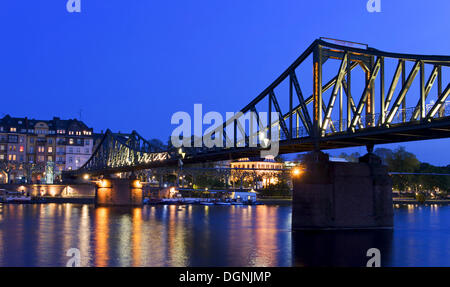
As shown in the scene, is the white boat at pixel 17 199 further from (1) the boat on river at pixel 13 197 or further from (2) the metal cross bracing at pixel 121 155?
(2) the metal cross bracing at pixel 121 155

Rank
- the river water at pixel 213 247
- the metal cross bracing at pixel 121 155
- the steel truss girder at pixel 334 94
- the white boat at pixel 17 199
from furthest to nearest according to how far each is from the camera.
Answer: the white boat at pixel 17 199 < the metal cross bracing at pixel 121 155 < the steel truss girder at pixel 334 94 < the river water at pixel 213 247

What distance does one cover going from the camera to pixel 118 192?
113 m

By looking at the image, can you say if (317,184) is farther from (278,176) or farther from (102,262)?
(278,176)

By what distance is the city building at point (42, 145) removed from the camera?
163625 millimetres

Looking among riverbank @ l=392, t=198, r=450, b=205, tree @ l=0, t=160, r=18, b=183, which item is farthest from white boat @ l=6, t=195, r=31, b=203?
riverbank @ l=392, t=198, r=450, b=205

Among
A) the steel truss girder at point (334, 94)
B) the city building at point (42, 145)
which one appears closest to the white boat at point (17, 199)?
the city building at point (42, 145)

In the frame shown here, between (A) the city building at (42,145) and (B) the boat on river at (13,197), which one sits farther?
(A) the city building at (42,145)

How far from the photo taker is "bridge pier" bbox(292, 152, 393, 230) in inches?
1858

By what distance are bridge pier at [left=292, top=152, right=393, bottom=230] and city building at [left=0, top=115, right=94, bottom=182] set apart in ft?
411

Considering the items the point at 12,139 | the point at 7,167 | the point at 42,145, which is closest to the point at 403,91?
the point at 7,167

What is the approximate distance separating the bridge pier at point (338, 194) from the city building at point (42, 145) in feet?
411

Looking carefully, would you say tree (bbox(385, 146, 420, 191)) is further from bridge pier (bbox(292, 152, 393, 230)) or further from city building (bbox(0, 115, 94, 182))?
bridge pier (bbox(292, 152, 393, 230))
